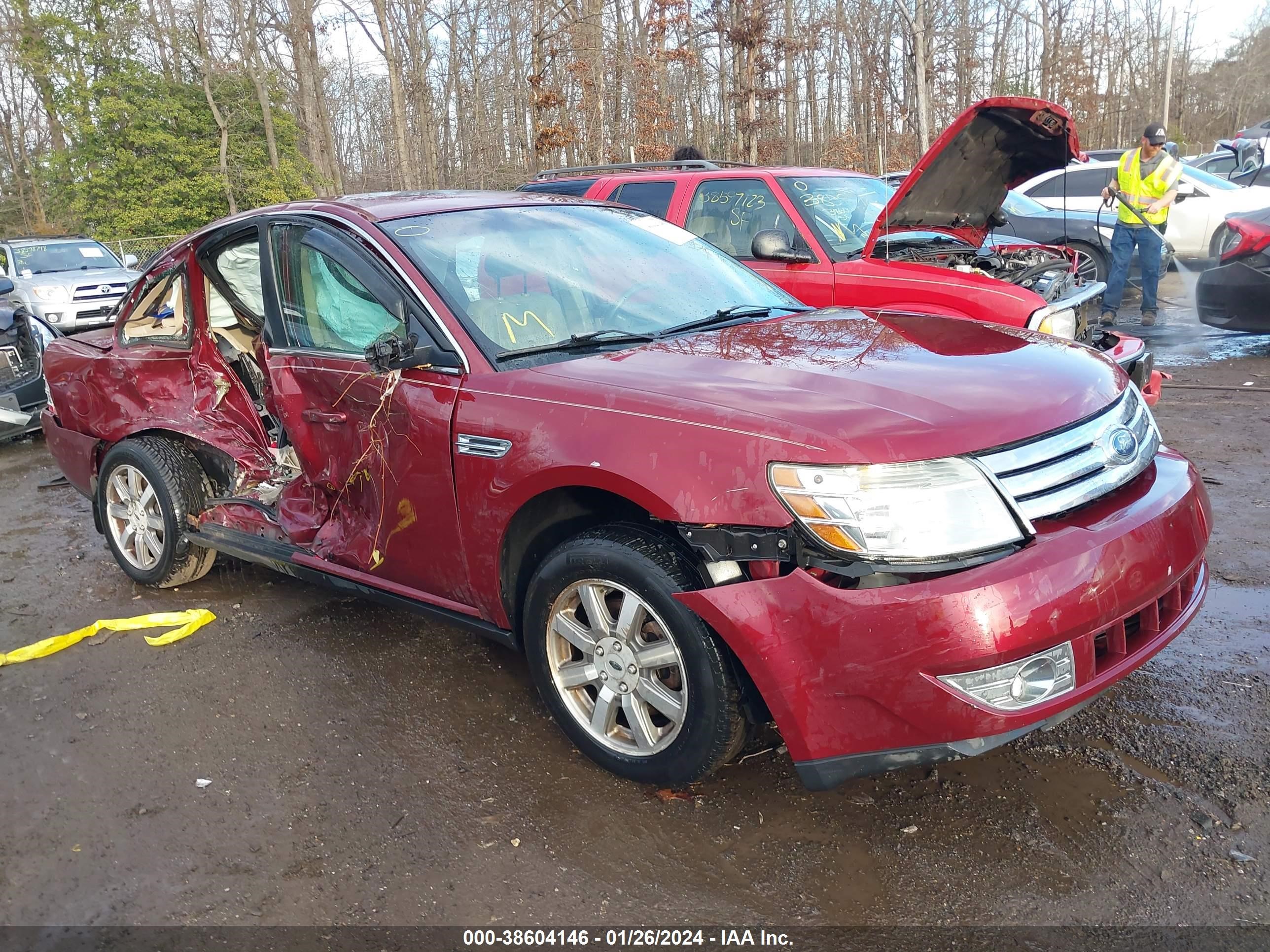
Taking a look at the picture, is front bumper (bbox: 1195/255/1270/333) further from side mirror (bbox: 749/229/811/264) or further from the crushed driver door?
the crushed driver door

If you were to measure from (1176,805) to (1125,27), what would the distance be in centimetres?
4661

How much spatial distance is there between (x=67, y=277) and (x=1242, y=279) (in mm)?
14820

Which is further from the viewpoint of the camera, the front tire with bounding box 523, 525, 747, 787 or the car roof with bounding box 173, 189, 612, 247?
the car roof with bounding box 173, 189, 612, 247

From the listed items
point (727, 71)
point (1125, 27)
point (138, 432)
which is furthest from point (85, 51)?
point (1125, 27)

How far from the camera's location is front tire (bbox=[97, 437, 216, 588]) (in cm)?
457

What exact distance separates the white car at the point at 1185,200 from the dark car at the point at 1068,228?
27 cm

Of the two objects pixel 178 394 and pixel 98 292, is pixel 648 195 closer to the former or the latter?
pixel 178 394

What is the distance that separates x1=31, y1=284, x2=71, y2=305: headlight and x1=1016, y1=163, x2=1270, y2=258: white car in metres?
13.2

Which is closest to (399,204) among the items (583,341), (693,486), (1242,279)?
(583,341)

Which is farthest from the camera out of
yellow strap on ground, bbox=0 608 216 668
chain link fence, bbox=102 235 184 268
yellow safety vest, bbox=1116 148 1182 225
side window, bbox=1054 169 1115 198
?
chain link fence, bbox=102 235 184 268

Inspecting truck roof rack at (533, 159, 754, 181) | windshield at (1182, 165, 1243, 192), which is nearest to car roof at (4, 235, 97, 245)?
truck roof rack at (533, 159, 754, 181)

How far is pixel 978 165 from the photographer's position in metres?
6.45

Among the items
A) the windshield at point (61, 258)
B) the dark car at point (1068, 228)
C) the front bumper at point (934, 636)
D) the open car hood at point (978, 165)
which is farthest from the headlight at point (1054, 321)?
the windshield at point (61, 258)

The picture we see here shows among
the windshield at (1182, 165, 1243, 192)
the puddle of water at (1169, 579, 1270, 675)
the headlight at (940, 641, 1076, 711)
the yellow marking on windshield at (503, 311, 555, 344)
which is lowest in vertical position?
the puddle of water at (1169, 579, 1270, 675)
